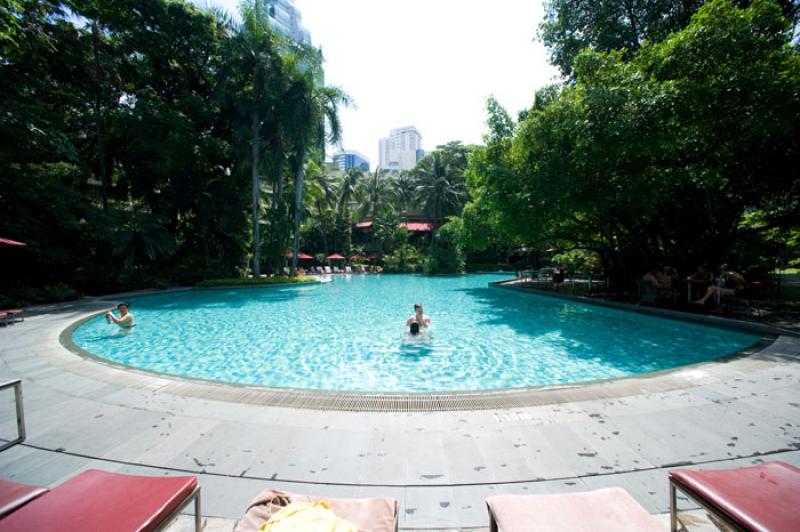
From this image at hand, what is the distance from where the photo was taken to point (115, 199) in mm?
21109

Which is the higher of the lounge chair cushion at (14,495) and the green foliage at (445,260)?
the green foliage at (445,260)

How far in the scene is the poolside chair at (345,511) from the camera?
1702mm

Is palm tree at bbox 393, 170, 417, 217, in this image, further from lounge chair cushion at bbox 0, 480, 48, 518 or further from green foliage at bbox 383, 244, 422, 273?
lounge chair cushion at bbox 0, 480, 48, 518

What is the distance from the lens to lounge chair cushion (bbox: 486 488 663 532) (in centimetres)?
169

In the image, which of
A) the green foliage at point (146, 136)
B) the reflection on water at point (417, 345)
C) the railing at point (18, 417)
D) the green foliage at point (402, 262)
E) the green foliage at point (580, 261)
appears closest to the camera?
the railing at point (18, 417)

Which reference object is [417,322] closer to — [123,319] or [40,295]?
[123,319]

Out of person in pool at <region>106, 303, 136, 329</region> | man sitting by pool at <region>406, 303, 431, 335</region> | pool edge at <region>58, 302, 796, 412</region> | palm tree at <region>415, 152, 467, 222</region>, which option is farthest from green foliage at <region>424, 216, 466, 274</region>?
pool edge at <region>58, 302, 796, 412</region>

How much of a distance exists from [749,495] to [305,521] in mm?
2288

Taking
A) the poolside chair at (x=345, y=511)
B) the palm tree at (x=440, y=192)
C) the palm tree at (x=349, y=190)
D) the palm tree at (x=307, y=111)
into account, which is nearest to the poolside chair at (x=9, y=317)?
the poolside chair at (x=345, y=511)

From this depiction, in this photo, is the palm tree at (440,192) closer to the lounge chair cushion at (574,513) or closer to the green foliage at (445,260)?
the green foliage at (445,260)

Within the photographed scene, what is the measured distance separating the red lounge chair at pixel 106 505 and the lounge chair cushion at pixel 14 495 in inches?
1.5

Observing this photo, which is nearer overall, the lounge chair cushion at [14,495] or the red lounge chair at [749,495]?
the red lounge chair at [749,495]

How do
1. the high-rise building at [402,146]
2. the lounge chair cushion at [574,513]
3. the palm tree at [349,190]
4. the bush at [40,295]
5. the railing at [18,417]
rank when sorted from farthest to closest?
the high-rise building at [402,146], the palm tree at [349,190], the bush at [40,295], the railing at [18,417], the lounge chair cushion at [574,513]

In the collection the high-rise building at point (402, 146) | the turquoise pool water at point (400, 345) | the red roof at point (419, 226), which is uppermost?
the high-rise building at point (402, 146)
